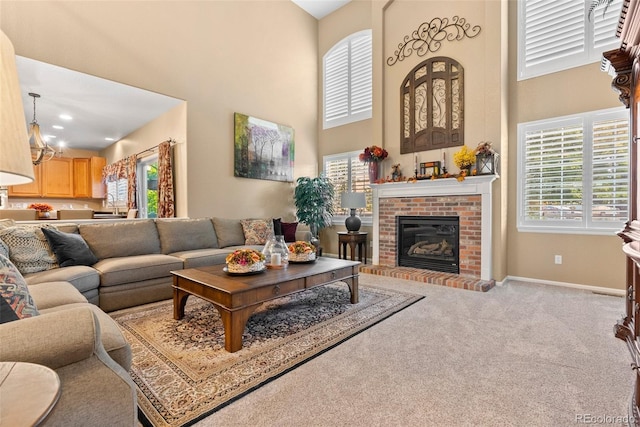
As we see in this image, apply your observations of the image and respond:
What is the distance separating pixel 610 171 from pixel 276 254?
12.8 feet

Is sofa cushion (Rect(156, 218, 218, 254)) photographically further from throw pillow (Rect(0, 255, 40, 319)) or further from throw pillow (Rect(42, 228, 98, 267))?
throw pillow (Rect(0, 255, 40, 319))

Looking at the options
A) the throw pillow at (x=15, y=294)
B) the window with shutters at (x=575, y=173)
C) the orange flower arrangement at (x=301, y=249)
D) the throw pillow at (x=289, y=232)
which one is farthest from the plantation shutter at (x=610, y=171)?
the throw pillow at (x=15, y=294)

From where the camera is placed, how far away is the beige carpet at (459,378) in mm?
1507

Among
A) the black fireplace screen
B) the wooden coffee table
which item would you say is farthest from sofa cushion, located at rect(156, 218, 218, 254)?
the black fireplace screen

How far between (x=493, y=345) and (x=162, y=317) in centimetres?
276

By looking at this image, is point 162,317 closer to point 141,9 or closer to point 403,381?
point 403,381

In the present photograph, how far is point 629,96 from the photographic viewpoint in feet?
6.47

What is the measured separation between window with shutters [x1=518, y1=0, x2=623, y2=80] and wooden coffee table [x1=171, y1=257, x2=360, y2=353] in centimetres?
363

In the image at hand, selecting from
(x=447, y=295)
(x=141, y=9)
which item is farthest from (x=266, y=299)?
(x=141, y=9)

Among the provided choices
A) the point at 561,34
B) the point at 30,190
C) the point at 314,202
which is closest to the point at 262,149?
the point at 314,202

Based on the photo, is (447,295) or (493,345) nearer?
(493,345)

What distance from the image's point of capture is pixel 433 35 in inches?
180

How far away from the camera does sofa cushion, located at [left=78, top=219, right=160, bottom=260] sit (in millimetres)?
3365

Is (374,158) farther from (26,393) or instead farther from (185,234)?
(26,393)
